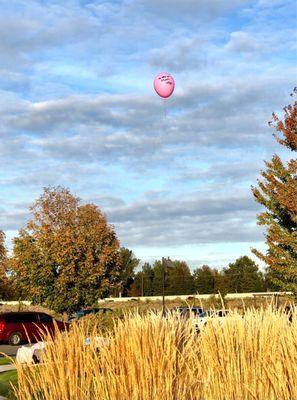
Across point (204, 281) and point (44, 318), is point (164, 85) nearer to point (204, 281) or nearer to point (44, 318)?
point (44, 318)

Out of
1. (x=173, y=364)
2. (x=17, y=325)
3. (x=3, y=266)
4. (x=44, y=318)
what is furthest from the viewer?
(x=3, y=266)

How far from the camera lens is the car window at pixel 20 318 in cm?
2869

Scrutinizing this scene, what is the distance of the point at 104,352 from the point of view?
7.23m

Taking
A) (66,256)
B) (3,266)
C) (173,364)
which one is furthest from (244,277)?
(173,364)

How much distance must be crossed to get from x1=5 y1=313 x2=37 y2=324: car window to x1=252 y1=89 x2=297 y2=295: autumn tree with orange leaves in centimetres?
1261

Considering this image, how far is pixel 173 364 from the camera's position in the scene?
7117 millimetres

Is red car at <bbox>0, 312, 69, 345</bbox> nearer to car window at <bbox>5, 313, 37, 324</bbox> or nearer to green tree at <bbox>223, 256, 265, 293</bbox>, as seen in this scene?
car window at <bbox>5, 313, 37, 324</bbox>

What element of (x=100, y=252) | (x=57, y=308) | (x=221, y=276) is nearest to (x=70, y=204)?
(x=100, y=252)

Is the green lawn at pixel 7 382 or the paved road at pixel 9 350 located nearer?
the green lawn at pixel 7 382

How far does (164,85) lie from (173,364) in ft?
42.1

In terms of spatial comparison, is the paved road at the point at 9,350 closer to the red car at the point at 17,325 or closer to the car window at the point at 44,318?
the red car at the point at 17,325

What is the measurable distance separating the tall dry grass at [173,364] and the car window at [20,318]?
21.7m

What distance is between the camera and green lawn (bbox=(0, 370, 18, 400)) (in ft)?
36.3

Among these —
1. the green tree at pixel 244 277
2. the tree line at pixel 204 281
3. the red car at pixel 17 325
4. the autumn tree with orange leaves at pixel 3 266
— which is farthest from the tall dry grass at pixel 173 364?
the green tree at pixel 244 277
